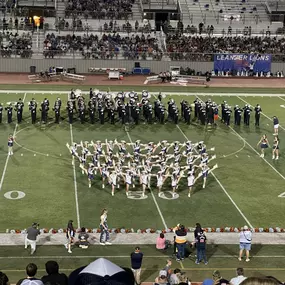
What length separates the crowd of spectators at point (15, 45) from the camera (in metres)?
47.2

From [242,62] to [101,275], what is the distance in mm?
43331

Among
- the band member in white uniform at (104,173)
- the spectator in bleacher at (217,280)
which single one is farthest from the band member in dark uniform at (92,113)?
the spectator in bleacher at (217,280)

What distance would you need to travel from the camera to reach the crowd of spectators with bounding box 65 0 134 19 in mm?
53531

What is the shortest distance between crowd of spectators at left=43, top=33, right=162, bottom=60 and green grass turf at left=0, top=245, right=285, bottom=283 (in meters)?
32.6

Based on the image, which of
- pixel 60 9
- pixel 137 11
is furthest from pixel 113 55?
pixel 60 9

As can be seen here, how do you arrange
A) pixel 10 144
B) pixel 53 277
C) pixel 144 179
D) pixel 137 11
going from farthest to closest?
pixel 137 11, pixel 10 144, pixel 144 179, pixel 53 277

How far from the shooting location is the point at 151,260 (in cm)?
1600

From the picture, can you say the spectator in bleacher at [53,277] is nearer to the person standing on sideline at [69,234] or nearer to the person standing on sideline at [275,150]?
the person standing on sideline at [69,234]

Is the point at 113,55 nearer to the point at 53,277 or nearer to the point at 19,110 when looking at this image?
the point at 19,110

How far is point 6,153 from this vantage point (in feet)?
83.5

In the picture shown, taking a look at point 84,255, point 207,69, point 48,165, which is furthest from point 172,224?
point 207,69

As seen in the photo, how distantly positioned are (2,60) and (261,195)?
30.2 metres


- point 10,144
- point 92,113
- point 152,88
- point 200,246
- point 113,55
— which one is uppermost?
point 113,55

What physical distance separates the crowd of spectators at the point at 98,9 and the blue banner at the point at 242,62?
10.8m
